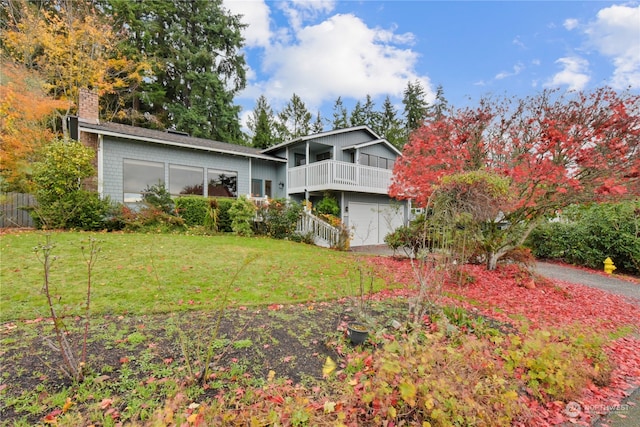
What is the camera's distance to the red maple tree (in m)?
6.14

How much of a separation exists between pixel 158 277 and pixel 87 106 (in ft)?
33.6

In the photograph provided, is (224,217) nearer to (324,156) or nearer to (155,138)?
(155,138)

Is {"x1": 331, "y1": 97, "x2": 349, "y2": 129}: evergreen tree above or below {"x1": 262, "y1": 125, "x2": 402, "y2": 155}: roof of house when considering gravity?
above

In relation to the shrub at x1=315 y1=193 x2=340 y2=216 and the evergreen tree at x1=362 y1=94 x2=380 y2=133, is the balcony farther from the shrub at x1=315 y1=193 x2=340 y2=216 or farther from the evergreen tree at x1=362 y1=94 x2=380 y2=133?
the evergreen tree at x1=362 y1=94 x2=380 y2=133

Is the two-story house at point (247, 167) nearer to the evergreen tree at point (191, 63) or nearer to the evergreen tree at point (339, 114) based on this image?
the evergreen tree at point (191, 63)

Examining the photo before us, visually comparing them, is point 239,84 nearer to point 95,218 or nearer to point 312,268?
point 95,218

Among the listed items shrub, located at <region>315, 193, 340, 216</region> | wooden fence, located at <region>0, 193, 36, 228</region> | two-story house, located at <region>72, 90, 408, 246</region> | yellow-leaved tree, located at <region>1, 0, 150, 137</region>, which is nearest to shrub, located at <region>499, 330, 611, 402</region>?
two-story house, located at <region>72, 90, 408, 246</region>

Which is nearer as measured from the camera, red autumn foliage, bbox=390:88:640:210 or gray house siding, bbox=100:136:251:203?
red autumn foliage, bbox=390:88:640:210

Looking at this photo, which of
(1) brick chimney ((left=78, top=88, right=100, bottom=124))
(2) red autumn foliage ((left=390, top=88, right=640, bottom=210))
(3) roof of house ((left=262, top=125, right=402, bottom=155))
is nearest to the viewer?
(2) red autumn foliage ((left=390, top=88, right=640, bottom=210))

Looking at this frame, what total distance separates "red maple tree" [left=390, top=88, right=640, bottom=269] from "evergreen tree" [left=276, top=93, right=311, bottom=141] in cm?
2292

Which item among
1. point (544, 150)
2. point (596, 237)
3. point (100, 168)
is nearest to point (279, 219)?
point (100, 168)

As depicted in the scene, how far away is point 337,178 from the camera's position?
12.5 metres

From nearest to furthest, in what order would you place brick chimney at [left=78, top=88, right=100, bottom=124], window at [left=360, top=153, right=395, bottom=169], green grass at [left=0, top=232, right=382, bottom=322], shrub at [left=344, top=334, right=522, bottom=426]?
shrub at [left=344, top=334, right=522, bottom=426], green grass at [left=0, top=232, right=382, bottom=322], brick chimney at [left=78, top=88, right=100, bottom=124], window at [left=360, top=153, right=395, bottom=169]

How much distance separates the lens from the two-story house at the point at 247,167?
34.9 ft
